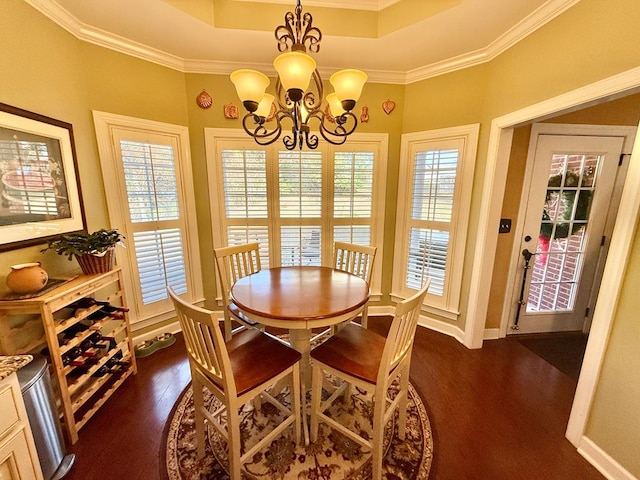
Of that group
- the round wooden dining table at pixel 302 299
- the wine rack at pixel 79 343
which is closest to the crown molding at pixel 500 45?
the round wooden dining table at pixel 302 299

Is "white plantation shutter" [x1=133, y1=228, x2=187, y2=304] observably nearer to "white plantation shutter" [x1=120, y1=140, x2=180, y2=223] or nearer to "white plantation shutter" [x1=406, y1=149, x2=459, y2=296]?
"white plantation shutter" [x1=120, y1=140, x2=180, y2=223]

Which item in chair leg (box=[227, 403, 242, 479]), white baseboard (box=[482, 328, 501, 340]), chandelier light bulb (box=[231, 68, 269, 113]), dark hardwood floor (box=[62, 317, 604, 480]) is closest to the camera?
chair leg (box=[227, 403, 242, 479])

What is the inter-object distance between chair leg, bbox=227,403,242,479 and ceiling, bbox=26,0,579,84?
2.40 meters

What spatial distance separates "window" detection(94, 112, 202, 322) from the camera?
2.10 m

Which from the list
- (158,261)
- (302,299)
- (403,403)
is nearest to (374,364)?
(403,403)

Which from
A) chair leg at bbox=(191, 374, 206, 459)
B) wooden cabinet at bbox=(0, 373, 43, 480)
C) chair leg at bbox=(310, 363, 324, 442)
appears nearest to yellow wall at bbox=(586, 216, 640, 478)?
chair leg at bbox=(310, 363, 324, 442)

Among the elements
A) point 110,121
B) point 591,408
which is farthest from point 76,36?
point 591,408

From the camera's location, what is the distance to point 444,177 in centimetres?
247

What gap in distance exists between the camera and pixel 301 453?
4.79 ft

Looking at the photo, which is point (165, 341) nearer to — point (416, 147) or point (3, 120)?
point (3, 120)

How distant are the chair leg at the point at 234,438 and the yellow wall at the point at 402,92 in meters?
1.48

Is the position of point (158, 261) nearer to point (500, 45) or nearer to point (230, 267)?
point (230, 267)

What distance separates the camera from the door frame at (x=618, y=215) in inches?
48.6

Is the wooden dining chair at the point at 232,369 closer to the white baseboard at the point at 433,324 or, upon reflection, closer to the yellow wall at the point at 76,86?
the yellow wall at the point at 76,86
